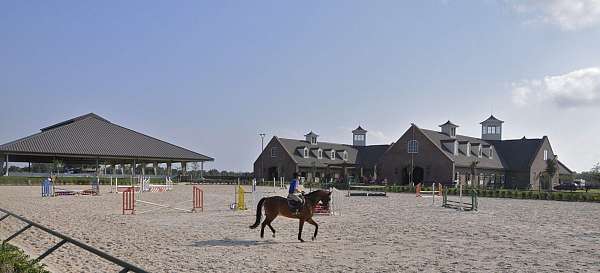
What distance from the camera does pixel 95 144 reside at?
59.9m

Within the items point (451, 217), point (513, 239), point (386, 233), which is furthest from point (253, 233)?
point (451, 217)

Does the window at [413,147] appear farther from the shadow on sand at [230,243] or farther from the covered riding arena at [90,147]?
the shadow on sand at [230,243]

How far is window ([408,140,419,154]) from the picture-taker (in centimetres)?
6625

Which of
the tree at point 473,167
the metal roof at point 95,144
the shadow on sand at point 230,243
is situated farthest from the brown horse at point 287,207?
the tree at point 473,167

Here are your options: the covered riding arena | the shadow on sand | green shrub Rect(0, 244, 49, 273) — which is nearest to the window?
the covered riding arena

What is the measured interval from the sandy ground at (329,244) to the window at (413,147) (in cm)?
4317

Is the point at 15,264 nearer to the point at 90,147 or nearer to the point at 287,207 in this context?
the point at 287,207

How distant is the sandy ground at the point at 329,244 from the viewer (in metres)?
11.6

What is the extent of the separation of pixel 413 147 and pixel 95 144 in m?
37.3

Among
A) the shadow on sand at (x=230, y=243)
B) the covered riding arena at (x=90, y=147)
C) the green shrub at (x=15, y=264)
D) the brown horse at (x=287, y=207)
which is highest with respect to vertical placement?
the covered riding arena at (x=90, y=147)

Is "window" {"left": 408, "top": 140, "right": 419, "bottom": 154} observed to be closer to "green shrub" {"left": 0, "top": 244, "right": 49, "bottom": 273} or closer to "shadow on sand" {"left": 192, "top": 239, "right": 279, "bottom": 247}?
"shadow on sand" {"left": 192, "top": 239, "right": 279, "bottom": 247}

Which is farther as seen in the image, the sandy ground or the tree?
the tree

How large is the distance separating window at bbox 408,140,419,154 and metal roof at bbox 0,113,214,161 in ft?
81.7

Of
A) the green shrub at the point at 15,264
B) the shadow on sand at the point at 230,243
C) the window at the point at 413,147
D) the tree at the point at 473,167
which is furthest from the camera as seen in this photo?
the window at the point at 413,147
